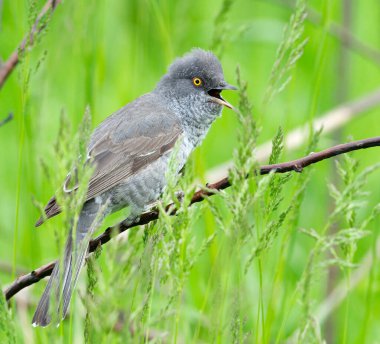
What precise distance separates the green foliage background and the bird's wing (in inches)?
5.4

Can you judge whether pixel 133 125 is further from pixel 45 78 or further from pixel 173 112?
pixel 45 78

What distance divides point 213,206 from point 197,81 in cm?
217

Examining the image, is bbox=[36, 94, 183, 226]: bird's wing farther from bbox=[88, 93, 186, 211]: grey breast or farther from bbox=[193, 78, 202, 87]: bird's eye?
bbox=[193, 78, 202, 87]: bird's eye

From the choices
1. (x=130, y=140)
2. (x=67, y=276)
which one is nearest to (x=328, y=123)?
(x=130, y=140)

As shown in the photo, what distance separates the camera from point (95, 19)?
153 inches

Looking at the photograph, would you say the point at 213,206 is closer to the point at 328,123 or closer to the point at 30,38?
the point at 30,38

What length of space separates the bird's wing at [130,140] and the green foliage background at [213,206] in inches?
5.4

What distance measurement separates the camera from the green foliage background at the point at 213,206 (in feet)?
6.61

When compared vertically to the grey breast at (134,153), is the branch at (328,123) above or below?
below

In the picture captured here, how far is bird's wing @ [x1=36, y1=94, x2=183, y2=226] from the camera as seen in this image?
377cm

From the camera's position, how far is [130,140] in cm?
397

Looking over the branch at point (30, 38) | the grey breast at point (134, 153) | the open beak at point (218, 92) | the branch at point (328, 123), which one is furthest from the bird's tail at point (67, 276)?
the branch at point (328, 123)

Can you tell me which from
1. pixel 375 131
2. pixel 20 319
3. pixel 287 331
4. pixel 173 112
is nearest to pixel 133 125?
pixel 173 112

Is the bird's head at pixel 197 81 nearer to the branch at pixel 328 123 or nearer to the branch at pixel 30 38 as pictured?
the branch at pixel 328 123
